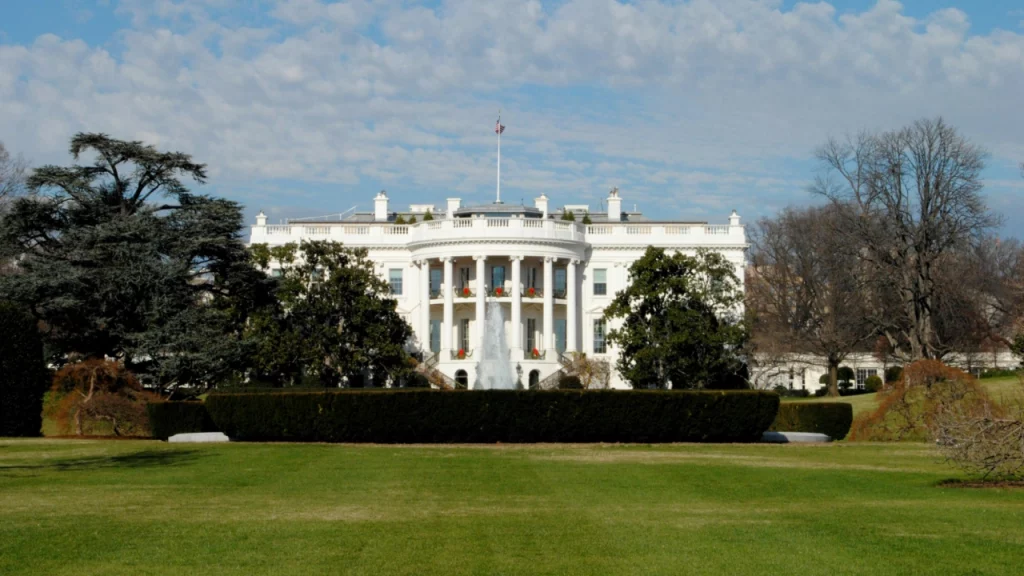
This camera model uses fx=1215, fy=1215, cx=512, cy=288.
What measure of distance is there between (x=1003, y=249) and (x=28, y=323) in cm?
7122

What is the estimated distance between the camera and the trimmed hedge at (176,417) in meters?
34.6

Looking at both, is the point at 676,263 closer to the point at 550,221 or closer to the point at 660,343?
the point at 660,343

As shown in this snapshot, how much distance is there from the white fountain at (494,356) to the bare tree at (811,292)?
1284cm

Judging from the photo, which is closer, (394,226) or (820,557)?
(820,557)

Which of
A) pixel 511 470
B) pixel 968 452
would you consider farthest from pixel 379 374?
pixel 968 452

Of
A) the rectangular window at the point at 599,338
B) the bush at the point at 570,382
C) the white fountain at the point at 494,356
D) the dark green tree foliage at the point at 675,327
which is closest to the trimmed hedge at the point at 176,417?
the dark green tree foliage at the point at 675,327

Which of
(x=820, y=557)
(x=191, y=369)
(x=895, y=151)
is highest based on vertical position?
(x=895, y=151)

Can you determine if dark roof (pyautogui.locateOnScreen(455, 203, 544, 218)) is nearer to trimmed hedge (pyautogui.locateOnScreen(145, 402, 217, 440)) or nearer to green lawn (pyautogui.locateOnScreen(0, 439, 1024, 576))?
trimmed hedge (pyautogui.locateOnScreen(145, 402, 217, 440))

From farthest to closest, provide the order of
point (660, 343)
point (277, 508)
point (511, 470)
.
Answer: point (660, 343) < point (511, 470) < point (277, 508)

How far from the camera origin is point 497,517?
15688 millimetres

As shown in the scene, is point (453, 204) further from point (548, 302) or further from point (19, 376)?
point (19, 376)

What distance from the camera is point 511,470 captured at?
75.1 ft

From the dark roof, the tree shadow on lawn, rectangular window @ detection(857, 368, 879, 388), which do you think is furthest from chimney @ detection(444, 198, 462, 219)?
the tree shadow on lawn

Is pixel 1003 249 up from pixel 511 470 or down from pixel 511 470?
up
